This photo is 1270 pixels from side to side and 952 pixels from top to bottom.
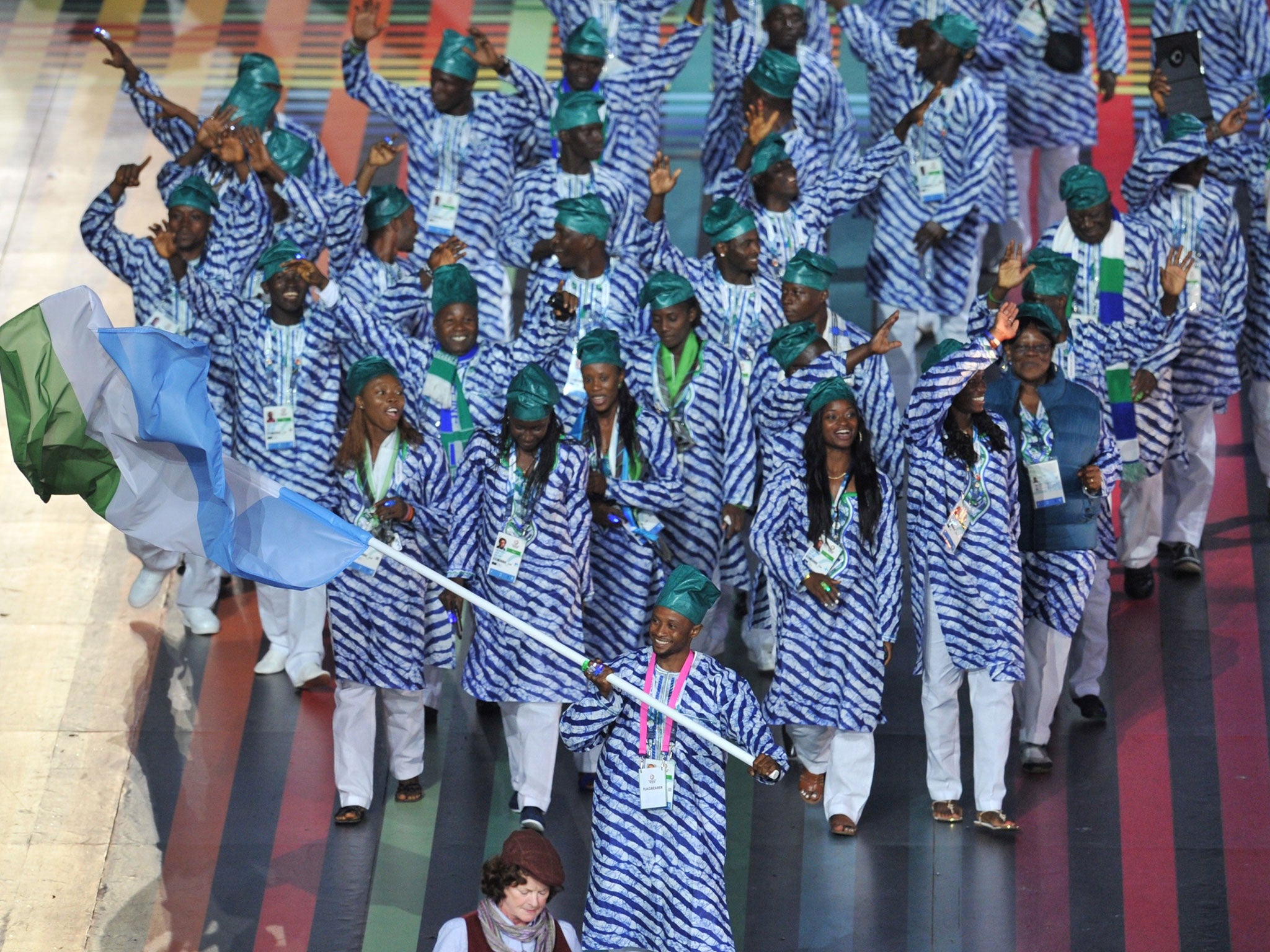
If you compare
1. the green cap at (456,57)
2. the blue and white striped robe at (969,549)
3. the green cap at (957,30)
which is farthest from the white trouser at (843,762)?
the green cap at (456,57)

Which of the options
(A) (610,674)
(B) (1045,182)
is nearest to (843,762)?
(A) (610,674)

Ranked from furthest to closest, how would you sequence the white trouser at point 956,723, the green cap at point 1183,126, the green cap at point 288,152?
the green cap at point 288,152, the green cap at point 1183,126, the white trouser at point 956,723

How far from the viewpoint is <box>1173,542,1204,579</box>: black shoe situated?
9758mm

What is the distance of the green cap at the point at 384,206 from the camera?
393 inches

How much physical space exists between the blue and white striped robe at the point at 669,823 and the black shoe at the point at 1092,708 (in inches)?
87.7

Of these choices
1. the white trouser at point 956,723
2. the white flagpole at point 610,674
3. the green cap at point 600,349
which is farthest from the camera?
the green cap at point 600,349

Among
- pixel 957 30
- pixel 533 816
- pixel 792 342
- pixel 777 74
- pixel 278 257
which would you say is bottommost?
pixel 533 816

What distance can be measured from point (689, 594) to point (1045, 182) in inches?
A: 216

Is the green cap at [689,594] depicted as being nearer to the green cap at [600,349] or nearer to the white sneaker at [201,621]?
the green cap at [600,349]

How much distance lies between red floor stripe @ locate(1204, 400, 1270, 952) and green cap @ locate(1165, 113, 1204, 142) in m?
1.60

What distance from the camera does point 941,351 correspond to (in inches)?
319

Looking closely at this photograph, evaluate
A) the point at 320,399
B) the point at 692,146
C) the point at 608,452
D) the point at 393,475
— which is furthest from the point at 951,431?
the point at 692,146

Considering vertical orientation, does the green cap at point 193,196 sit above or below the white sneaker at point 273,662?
above

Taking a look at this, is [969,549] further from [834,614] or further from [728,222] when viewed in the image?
[728,222]
